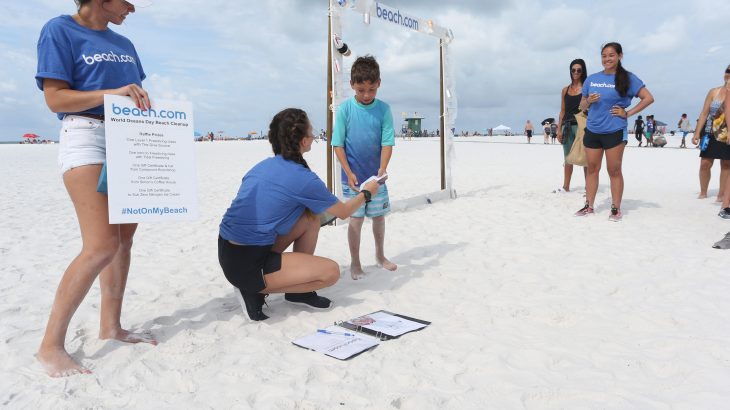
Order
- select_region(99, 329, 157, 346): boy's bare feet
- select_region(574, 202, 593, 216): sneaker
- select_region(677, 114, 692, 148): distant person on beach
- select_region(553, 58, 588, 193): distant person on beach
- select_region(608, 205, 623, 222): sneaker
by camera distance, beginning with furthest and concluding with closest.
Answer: select_region(677, 114, 692, 148): distant person on beach, select_region(553, 58, 588, 193): distant person on beach, select_region(574, 202, 593, 216): sneaker, select_region(608, 205, 623, 222): sneaker, select_region(99, 329, 157, 346): boy's bare feet

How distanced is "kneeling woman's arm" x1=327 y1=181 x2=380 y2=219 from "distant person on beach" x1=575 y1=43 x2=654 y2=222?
3797mm

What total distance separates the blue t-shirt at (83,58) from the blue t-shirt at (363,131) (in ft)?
5.88

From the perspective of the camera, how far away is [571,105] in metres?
7.31

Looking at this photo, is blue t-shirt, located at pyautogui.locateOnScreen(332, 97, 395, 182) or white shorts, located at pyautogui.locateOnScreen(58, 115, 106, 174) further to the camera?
blue t-shirt, located at pyautogui.locateOnScreen(332, 97, 395, 182)

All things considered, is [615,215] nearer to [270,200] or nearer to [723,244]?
[723,244]

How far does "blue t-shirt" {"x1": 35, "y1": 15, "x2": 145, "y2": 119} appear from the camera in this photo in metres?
2.09

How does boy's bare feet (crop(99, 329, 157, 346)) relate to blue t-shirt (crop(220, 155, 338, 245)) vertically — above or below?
below

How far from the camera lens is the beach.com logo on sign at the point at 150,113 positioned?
2209mm

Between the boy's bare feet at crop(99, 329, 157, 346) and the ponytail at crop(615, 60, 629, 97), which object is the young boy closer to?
the boy's bare feet at crop(99, 329, 157, 346)

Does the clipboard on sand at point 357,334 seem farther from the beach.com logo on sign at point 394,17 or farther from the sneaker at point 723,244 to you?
the beach.com logo on sign at point 394,17

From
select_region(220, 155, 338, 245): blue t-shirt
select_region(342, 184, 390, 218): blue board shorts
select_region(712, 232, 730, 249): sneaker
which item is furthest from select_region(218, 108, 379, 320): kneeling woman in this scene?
select_region(712, 232, 730, 249): sneaker

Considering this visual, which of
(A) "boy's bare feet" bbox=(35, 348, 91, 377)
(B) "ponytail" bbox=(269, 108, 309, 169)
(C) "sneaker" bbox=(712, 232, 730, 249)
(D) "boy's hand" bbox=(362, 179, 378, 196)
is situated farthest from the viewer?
(C) "sneaker" bbox=(712, 232, 730, 249)

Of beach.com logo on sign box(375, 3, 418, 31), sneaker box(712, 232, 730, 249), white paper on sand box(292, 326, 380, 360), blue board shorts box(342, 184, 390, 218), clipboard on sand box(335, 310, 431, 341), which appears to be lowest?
white paper on sand box(292, 326, 380, 360)

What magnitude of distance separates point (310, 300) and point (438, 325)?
89 cm
